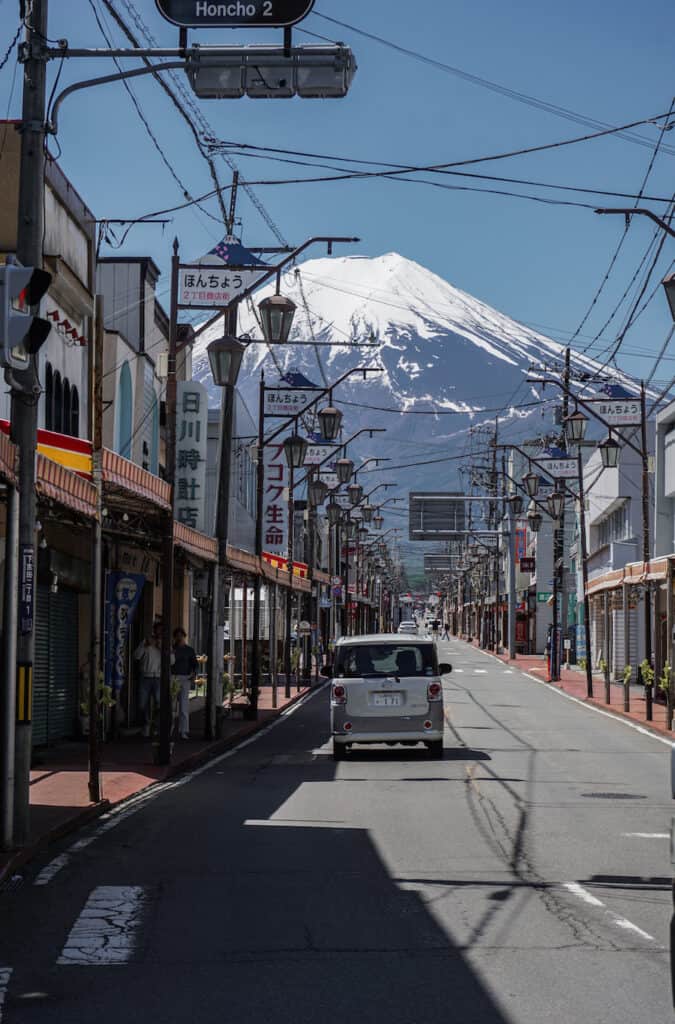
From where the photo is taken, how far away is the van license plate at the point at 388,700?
73.2 feet

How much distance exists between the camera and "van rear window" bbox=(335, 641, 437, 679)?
22688mm

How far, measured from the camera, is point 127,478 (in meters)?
17.6

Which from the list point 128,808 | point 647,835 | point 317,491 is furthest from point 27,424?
point 317,491

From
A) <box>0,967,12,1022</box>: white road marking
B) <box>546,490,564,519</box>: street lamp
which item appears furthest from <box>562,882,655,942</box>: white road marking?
<box>546,490,564,519</box>: street lamp

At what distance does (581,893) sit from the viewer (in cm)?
1038

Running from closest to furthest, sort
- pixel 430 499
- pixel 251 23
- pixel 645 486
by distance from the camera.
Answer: pixel 251 23 < pixel 645 486 < pixel 430 499

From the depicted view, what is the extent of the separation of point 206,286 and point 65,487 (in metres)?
9.57

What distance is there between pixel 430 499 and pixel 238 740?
6589cm

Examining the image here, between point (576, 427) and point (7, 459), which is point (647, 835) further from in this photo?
point (576, 427)

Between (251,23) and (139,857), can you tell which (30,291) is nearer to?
(251,23)

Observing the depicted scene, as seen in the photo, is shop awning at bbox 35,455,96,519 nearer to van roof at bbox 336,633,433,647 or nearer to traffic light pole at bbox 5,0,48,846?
traffic light pole at bbox 5,0,48,846

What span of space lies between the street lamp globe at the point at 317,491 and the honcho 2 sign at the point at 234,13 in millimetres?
36496

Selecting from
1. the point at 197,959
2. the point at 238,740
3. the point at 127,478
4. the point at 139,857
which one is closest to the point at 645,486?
the point at 238,740

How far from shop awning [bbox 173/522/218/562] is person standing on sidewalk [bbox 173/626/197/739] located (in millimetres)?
1498
